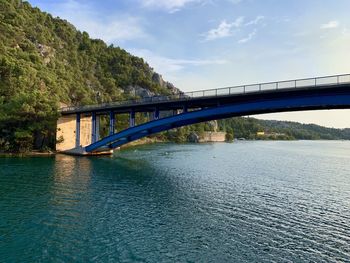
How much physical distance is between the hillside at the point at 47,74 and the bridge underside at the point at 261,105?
15747 millimetres

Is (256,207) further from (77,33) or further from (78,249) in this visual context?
(77,33)

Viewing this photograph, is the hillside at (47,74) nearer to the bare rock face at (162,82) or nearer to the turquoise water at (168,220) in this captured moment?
the bare rock face at (162,82)

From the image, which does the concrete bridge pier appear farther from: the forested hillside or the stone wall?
the forested hillside

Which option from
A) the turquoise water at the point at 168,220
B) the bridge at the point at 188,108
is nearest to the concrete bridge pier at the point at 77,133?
the bridge at the point at 188,108

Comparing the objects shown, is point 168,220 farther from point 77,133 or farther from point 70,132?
point 70,132

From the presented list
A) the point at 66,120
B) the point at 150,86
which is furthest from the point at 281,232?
the point at 150,86

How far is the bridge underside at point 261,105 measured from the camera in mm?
27453

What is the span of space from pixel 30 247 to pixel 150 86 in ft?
507

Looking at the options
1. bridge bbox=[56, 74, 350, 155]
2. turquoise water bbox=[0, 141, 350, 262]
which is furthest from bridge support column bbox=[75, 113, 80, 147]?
turquoise water bbox=[0, 141, 350, 262]

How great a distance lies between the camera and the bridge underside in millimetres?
27453

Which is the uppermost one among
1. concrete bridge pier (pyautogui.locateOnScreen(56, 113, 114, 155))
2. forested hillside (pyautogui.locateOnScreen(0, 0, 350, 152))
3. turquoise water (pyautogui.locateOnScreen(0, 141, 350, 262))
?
forested hillside (pyautogui.locateOnScreen(0, 0, 350, 152))

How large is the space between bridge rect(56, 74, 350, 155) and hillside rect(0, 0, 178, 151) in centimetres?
456

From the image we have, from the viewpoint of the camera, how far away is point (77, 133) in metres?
60.9

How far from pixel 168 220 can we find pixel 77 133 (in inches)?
1809
